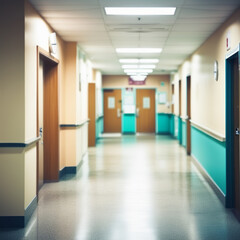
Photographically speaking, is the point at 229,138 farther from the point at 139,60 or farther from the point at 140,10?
the point at 139,60

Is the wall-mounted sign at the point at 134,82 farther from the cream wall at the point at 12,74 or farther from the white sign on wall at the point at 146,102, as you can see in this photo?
the cream wall at the point at 12,74

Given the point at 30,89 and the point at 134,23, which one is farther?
the point at 134,23

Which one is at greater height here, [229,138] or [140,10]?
[140,10]

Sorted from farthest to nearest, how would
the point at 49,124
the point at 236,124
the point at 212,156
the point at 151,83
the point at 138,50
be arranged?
the point at 151,83, the point at 138,50, the point at 49,124, the point at 212,156, the point at 236,124

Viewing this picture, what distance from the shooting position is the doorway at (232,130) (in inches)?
213

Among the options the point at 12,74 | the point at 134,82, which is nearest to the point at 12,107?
the point at 12,74

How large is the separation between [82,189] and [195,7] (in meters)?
3.45

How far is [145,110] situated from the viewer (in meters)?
18.5

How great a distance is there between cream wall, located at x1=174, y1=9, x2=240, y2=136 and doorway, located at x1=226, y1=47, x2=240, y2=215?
35 centimetres

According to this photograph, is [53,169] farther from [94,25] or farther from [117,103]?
[117,103]

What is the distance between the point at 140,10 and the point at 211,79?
2448 millimetres

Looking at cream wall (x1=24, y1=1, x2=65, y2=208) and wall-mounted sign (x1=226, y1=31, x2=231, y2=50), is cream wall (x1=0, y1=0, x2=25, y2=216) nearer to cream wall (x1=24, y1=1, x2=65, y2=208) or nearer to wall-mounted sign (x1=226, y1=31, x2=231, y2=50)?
cream wall (x1=24, y1=1, x2=65, y2=208)

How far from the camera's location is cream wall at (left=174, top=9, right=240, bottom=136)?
19.0 feet

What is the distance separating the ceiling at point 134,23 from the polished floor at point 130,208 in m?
2.72
